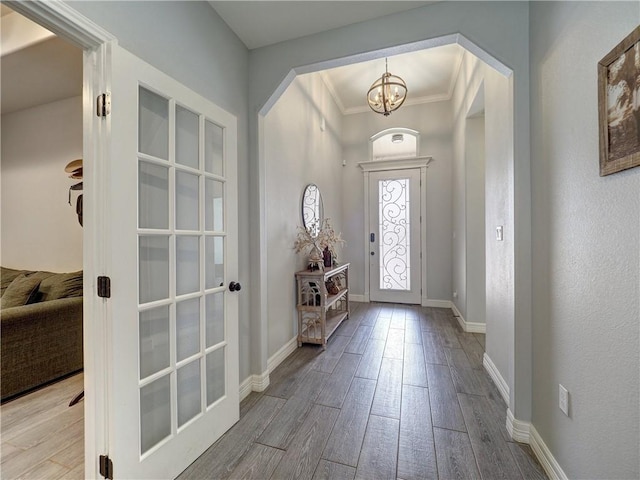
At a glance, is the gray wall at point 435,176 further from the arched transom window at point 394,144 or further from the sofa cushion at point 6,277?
the sofa cushion at point 6,277

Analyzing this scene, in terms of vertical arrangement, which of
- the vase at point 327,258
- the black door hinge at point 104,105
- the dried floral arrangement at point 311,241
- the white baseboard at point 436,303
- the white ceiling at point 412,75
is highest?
the white ceiling at point 412,75

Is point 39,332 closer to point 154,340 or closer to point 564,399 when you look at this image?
point 154,340

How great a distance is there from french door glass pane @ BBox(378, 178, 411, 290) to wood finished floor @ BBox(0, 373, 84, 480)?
4228mm

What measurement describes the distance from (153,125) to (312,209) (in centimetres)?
240

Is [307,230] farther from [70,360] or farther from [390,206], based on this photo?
[70,360]

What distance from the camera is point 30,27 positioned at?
215 centimetres

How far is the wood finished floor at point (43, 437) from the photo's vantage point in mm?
1461

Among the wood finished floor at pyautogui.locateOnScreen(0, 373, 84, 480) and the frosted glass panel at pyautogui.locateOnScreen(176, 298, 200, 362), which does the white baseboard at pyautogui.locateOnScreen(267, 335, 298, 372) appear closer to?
the frosted glass panel at pyautogui.locateOnScreen(176, 298, 200, 362)

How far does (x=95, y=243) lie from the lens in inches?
46.2

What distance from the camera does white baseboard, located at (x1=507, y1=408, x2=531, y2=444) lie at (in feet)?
5.32

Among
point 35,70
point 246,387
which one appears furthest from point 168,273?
point 35,70

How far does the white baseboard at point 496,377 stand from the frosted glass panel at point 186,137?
8.65 ft

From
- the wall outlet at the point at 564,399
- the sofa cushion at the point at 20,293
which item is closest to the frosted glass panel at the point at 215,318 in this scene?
the wall outlet at the point at 564,399

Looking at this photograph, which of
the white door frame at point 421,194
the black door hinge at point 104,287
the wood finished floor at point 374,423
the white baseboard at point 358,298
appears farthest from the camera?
the white baseboard at point 358,298
